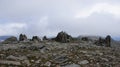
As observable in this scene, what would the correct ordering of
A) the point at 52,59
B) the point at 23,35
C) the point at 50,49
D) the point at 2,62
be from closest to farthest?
the point at 2,62, the point at 52,59, the point at 50,49, the point at 23,35

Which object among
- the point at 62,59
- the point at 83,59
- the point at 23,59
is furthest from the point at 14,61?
the point at 83,59

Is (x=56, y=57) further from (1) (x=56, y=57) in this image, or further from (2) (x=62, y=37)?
(2) (x=62, y=37)

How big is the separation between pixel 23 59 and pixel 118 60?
319 inches

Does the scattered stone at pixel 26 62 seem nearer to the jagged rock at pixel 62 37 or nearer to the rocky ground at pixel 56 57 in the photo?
the rocky ground at pixel 56 57

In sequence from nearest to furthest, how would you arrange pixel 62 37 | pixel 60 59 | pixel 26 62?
pixel 26 62 → pixel 60 59 → pixel 62 37

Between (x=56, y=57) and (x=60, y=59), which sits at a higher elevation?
(x=56, y=57)

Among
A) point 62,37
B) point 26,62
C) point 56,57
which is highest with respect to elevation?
point 62,37

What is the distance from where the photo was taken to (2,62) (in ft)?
68.5

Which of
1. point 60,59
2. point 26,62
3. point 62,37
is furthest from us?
point 62,37

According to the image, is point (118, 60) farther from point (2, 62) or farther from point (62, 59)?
point (2, 62)

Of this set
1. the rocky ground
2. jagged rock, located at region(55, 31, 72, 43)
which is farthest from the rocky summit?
jagged rock, located at region(55, 31, 72, 43)

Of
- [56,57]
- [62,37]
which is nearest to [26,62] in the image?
[56,57]

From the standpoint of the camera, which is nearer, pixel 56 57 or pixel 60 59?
pixel 60 59

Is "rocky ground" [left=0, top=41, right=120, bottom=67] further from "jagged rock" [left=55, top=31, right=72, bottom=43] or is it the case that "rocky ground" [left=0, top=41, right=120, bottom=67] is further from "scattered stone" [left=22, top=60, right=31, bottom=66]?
"jagged rock" [left=55, top=31, right=72, bottom=43]
